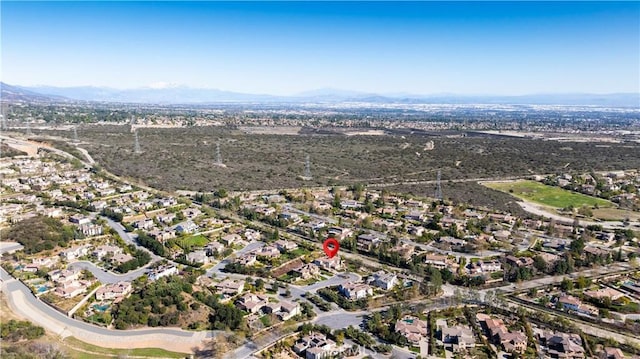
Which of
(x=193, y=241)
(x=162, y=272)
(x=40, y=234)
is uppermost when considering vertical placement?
(x=40, y=234)

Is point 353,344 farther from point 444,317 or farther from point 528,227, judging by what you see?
point 528,227

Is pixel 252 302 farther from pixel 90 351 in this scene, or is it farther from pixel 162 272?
pixel 90 351

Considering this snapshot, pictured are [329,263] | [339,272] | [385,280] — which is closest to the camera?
[385,280]

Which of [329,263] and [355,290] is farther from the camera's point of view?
[329,263]

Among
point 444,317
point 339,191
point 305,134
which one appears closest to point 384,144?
point 305,134

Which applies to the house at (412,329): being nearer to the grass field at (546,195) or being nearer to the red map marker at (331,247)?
the red map marker at (331,247)

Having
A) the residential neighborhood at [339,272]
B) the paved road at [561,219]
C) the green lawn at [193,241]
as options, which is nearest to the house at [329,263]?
the residential neighborhood at [339,272]

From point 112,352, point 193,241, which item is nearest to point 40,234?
point 193,241

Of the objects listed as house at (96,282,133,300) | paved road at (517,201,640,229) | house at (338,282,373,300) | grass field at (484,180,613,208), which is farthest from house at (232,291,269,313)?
grass field at (484,180,613,208)
